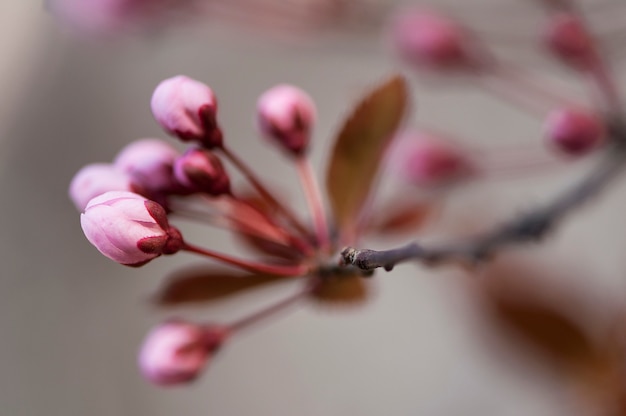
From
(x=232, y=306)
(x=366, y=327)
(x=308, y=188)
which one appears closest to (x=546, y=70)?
(x=366, y=327)

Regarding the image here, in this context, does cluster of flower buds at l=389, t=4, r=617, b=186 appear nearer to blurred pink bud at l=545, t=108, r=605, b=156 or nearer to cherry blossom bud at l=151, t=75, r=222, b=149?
blurred pink bud at l=545, t=108, r=605, b=156

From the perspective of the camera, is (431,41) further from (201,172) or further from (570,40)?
(201,172)

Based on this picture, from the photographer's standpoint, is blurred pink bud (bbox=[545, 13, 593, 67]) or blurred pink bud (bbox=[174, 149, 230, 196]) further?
blurred pink bud (bbox=[545, 13, 593, 67])

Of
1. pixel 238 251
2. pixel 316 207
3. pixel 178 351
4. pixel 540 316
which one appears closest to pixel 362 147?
pixel 316 207

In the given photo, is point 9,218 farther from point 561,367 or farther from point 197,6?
point 561,367

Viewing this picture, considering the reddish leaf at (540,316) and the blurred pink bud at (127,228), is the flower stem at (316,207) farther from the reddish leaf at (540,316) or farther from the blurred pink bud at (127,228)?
the reddish leaf at (540,316)

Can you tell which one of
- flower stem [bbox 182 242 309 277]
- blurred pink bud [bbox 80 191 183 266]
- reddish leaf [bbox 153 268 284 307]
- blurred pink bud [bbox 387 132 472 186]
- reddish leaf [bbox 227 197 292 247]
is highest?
blurred pink bud [bbox 387 132 472 186]

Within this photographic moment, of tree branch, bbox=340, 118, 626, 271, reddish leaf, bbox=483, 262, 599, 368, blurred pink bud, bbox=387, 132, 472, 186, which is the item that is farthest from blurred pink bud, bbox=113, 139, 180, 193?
reddish leaf, bbox=483, 262, 599, 368

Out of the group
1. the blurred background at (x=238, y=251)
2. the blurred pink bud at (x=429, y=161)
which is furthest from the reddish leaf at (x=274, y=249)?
the blurred background at (x=238, y=251)
